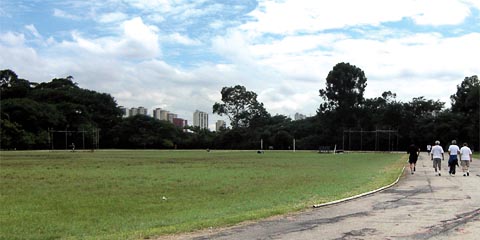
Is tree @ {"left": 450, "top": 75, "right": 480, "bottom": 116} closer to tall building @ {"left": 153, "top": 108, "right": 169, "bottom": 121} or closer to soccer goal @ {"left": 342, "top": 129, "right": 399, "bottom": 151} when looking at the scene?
soccer goal @ {"left": 342, "top": 129, "right": 399, "bottom": 151}

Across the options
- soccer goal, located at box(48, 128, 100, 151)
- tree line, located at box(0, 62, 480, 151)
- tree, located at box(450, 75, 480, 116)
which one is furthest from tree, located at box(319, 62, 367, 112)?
soccer goal, located at box(48, 128, 100, 151)

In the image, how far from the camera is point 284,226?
34.0 ft

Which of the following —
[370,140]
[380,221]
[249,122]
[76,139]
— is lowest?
[380,221]

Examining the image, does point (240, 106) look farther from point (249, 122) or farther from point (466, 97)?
point (466, 97)

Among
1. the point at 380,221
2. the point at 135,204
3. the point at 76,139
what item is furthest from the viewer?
the point at 76,139

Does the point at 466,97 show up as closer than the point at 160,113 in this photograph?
Yes

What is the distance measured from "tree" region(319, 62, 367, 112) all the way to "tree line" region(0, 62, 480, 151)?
0.21 meters

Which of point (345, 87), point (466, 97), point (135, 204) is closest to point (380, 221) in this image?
point (135, 204)

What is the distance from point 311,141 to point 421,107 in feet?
82.3

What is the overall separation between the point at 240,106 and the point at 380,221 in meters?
122

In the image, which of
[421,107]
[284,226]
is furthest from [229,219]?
[421,107]

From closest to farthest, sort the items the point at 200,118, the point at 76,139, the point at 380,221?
the point at 380,221, the point at 76,139, the point at 200,118

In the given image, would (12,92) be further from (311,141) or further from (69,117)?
(311,141)

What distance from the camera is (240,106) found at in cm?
13250
